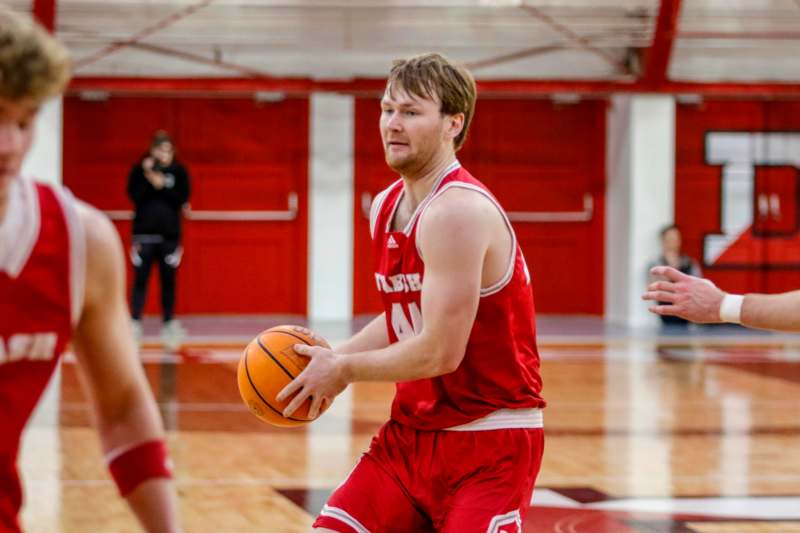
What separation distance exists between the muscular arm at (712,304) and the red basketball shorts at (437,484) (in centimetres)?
50

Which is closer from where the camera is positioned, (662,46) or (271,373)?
(271,373)

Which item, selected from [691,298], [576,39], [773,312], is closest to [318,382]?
[691,298]

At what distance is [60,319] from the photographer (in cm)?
180

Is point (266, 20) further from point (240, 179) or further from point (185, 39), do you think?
point (240, 179)

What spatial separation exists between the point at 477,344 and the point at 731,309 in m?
0.65

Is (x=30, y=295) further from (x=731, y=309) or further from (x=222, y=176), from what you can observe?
(x=222, y=176)

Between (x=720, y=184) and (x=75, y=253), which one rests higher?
(x=720, y=184)

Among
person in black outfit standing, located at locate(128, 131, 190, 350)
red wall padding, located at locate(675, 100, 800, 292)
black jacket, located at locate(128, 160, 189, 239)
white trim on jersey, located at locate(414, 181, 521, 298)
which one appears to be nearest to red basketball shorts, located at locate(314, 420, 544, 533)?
white trim on jersey, located at locate(414, 181, 521, 298)

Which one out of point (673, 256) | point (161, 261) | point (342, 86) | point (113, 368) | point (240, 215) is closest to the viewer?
point (113, 368)

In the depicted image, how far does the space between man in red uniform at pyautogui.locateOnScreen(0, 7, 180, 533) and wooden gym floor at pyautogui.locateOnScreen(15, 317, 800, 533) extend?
10.2 ft

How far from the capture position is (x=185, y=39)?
1445cm

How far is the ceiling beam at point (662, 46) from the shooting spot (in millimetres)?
13336

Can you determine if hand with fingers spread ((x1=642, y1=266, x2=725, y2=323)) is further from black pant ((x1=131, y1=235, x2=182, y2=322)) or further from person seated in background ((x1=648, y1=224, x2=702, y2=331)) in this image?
person seated in background ((x1=648, y1=224, x2=702, y2=331))

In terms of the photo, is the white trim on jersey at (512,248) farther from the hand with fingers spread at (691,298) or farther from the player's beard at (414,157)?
the hand with fingers spread at (691,298)
